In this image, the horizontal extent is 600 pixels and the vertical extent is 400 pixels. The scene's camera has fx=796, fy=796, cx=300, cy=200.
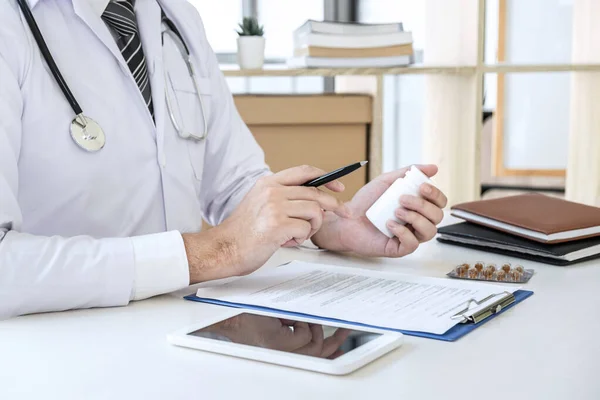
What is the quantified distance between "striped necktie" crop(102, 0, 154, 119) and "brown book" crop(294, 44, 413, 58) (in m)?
1.24

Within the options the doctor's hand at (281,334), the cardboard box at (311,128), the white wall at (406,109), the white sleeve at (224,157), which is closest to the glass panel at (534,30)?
the white wall at (406,109)

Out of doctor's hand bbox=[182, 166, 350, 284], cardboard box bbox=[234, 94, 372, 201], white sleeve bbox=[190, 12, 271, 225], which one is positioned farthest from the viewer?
cardboard box bbox=[234, 94, 372, 201]

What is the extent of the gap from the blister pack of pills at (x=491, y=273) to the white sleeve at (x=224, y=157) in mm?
568

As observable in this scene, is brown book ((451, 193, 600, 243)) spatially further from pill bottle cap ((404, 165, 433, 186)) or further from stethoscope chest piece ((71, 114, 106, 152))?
stethoscope chest piece ((71, 114, 106, 152))

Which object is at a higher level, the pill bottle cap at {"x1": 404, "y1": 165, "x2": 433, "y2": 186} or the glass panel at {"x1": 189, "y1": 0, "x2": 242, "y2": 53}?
the glass panel at {"x1": 189, "y1": 0, "x2": 242, "y2": 53}

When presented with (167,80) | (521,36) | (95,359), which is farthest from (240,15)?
(95,359)

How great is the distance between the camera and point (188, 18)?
1.63 meters

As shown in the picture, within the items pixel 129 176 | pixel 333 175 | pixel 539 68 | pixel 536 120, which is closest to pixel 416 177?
pixel 333 175

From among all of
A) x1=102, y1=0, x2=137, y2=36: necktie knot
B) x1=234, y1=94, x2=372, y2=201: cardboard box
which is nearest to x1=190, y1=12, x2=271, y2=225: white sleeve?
x1=102, y1=0, x2=137, y2=36: necktie knot

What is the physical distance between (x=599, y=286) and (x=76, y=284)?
707mm

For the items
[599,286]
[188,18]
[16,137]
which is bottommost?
[599,286]

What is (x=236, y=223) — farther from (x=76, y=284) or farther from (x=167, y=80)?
(x=167, y=80)

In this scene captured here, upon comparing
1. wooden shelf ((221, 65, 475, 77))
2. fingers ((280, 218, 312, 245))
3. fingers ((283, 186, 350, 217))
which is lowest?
fingers ((280, 218, 312, 245))

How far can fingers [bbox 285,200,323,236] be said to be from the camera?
1094mm
